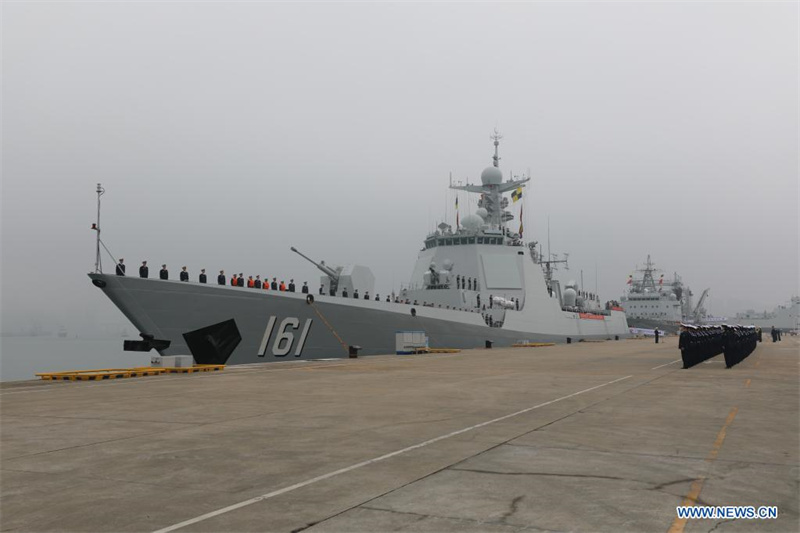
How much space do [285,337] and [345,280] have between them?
488 cm

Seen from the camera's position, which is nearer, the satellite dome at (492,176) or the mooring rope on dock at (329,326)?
the mooring rope on dock at (329,326)

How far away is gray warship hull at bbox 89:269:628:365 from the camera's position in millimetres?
18188

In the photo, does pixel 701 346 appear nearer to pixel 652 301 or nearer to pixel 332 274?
pixel 332 274

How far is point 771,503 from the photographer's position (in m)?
4.14

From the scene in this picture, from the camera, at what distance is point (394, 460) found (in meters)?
5.44

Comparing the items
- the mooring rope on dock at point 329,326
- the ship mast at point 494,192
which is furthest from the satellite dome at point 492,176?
the mooring rope on dock at point 329,326

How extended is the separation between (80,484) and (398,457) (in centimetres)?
255

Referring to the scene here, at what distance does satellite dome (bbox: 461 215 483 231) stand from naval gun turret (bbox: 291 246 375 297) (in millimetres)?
14265

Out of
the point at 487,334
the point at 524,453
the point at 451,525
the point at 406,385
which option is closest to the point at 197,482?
the point at 451,525

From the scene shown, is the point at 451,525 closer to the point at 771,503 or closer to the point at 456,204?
the point at 771,503

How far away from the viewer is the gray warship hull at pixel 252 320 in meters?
18.2

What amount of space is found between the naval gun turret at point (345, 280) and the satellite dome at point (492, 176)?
68.8 ft

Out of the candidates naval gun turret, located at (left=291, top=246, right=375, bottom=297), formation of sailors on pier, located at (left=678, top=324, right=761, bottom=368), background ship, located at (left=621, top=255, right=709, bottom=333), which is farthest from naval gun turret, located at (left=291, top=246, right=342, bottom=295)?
background ship, located at (left=621, top=255, right=709, bottom=333)

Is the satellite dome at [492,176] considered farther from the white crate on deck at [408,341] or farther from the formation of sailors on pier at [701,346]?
the formation of sailors on pier at [701,346]
